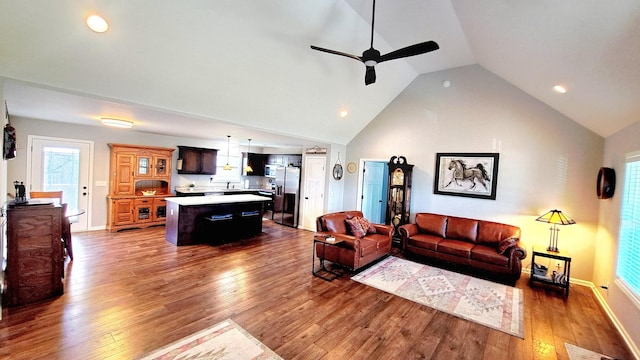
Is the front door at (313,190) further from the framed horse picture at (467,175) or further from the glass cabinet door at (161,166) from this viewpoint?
the glass cabinet door at (161,166)

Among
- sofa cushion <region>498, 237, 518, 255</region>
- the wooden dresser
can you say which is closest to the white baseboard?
sofa cushion <region>498, 237, 518, 255</region>

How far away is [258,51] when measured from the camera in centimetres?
341

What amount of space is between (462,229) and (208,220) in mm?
5156

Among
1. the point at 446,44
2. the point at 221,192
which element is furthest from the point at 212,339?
the point at 221,192

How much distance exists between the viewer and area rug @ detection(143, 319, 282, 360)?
229 centimetres

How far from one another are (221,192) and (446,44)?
686 cm

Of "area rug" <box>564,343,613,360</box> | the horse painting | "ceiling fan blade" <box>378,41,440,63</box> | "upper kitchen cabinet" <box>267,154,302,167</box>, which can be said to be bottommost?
"area rug" <box>564,343,613,360</box>

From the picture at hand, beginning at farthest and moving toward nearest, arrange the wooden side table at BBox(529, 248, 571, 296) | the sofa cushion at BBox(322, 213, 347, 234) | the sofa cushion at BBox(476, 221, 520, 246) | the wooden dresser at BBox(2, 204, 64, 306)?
the sofa cushion at BBox(322, 213, 347, 234) → the sofa cushion at BBox(476, 221, 520, 246) → the wooden side table at BBox(529, 248, 571, 296) → the wooden dresser at BBox(2, 204, 64, 306)

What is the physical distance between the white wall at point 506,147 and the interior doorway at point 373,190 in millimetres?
845

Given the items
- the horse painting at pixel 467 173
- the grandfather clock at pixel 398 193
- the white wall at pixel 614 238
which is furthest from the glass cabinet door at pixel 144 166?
the white wall at pixel 614 238

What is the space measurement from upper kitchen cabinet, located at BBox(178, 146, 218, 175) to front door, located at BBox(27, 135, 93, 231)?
197 centimetres

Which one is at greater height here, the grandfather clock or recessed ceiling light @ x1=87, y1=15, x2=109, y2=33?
recessed ceiling light @ x1=87, y1=15, x2=109, y2=33

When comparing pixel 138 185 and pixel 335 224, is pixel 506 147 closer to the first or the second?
pixel 335 224

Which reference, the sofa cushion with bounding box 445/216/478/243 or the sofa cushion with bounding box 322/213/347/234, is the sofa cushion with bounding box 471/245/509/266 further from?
the sofa cushion with bounding box 322/213/347/234
